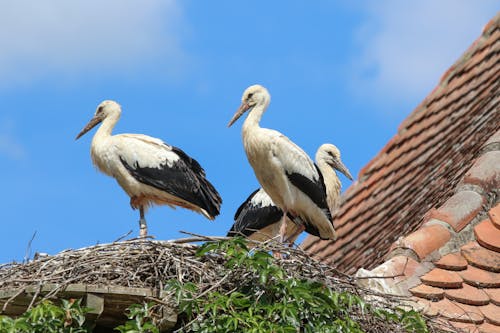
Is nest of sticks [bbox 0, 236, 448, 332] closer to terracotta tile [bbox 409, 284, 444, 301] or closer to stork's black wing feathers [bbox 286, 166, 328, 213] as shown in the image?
terracotta tile [bbox 409, 284, 444, 301]

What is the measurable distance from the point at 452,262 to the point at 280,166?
1.97 m

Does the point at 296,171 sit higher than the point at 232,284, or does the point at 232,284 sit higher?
the point at 296,171

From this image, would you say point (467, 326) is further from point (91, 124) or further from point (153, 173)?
point (91, 124)

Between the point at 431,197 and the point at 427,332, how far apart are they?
302 cm

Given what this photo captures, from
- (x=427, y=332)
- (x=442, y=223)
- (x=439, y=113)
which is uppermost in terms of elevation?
(x=439, y=113)

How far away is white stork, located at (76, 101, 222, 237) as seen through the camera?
11.5 m

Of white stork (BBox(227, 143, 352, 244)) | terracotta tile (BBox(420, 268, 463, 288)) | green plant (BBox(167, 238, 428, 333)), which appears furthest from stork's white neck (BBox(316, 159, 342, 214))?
green plant (BBox(167, 238, 428, 333))

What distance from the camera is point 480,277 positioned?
29.3ft

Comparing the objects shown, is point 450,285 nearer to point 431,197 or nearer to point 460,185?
point 460,185

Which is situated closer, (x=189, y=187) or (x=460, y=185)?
(x=460, y=185)

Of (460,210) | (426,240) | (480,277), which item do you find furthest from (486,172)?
(480,277)

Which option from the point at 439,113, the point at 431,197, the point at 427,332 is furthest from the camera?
the point at 439,113

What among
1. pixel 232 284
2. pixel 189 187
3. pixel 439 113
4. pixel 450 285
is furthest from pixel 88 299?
pixel 439 113

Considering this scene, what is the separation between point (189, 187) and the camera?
37.8ft
